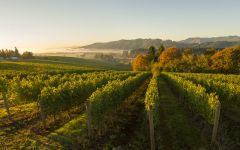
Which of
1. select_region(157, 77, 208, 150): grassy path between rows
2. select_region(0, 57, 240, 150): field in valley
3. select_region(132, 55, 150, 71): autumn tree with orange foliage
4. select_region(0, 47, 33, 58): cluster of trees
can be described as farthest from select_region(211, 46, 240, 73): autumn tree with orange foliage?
select_region(0, 47, 33, 58): cluster of trees

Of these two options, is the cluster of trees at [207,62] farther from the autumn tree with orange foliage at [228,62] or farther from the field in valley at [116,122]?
the field in valley at [116,122]

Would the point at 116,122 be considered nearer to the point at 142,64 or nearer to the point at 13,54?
the point at 142,64

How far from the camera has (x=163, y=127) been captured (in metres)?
15.8

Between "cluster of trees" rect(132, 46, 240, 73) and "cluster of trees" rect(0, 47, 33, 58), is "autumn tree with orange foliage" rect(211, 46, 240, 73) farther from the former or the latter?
"cluster of trees" rect(0, 47, 33, 58)

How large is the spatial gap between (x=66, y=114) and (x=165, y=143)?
1000 cm

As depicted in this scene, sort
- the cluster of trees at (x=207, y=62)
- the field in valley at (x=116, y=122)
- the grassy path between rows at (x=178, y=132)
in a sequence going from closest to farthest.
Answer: the grassy path between rows at (x=178, y=132) → the field in valley at (x=116, y=122) → the cluster of trees at (x=207, y=62)

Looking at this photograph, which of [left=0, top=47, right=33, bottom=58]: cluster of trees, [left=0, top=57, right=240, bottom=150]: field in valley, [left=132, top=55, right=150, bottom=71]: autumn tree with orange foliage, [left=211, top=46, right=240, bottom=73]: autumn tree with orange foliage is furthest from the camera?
[left=0, top=47, right=33, bottom=58]: cluster of trees

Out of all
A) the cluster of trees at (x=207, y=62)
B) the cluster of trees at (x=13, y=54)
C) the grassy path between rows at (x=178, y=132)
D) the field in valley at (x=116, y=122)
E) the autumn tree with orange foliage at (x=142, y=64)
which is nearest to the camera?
the grassy path between rows at (x=178, y=132)

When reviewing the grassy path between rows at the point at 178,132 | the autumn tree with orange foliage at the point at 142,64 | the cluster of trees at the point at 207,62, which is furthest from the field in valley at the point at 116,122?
the autumn tree with orange foliage at the point at 142,64

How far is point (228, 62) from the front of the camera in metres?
69.1

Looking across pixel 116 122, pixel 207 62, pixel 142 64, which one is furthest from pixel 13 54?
pixel 116 122

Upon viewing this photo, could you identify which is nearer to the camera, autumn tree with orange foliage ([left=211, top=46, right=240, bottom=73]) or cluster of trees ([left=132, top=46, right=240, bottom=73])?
autumn tree with orange foliage ([left=211, top=46, right=240, bottom=73])

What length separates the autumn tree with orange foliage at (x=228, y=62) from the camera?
225 feet

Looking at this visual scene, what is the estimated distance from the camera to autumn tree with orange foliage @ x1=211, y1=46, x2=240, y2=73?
68688mm
